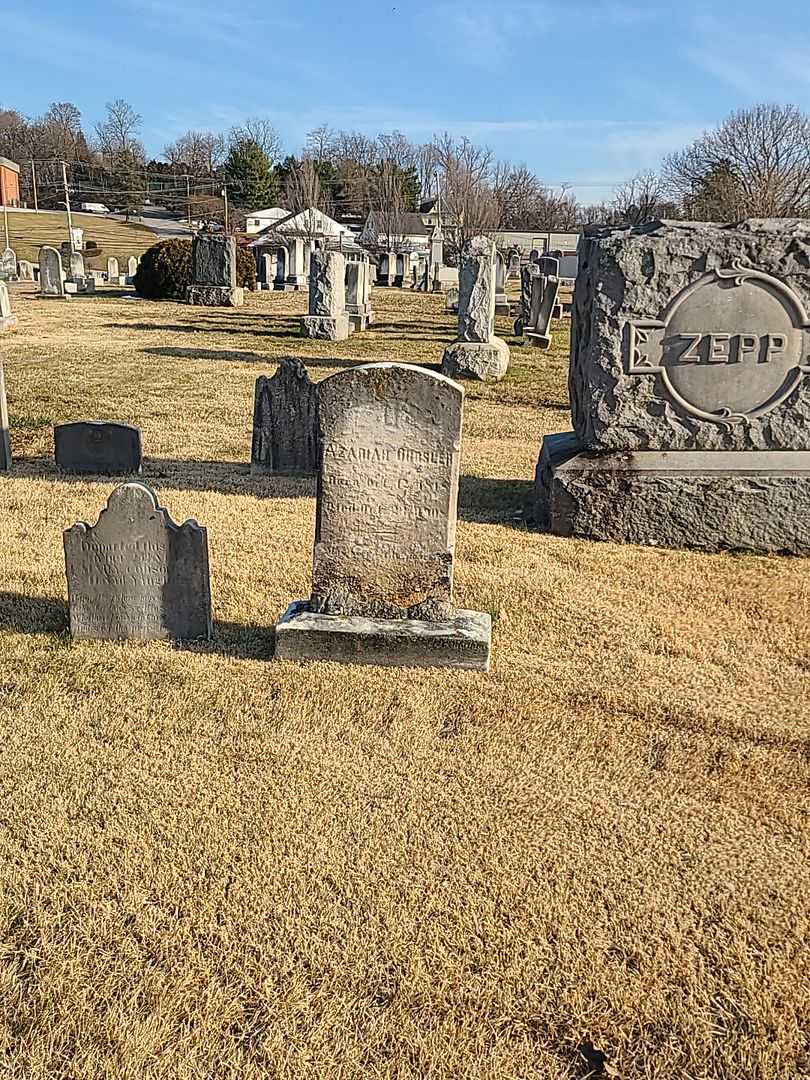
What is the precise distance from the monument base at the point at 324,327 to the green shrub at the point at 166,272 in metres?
8.03

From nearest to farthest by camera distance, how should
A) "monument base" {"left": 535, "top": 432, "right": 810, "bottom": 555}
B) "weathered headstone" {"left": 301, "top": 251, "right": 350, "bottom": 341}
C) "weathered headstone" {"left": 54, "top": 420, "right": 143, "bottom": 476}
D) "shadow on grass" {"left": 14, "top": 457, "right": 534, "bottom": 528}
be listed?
1. "monument base" {"left": 535, "top": 432, "right": 810, "bottom": 555}
2. "shadow on grass" {"left": 14, "top": 457, "right": 534, "bottom": 528}
3. "weathered headstone" {"left": 54, "top": 420, "right": 143, "bottom": 476}
4. "weathered headstone" {"left": 301, "top": 251, "right": 350, "bottom": 341}

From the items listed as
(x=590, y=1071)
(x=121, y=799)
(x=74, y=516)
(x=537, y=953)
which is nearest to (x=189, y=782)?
(x=121, y=799)

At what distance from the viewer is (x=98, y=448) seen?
25.2 ft

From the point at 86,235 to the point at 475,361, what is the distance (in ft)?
160

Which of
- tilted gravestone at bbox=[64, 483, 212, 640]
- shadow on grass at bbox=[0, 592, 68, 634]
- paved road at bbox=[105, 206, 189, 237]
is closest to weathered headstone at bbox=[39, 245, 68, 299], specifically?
shadow on grass at bbox=[0, 592, 68, 634]

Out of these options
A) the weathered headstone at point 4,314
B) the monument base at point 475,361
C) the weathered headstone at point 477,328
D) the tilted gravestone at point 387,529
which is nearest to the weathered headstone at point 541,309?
the weathered headstone at point 477,328

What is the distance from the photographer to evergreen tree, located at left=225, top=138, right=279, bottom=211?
2677 inches

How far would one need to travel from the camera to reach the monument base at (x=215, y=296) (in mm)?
23781

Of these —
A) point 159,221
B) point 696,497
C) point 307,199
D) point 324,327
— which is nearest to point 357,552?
point 696,497

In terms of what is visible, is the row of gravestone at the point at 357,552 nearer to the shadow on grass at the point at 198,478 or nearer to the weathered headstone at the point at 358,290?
the shadow on grass at the point at 198,478

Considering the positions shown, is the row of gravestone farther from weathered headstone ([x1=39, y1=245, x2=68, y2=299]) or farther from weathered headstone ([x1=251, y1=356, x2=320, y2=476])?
weathered headstone ([x1=39, y1=245, x2=68, y2=299])

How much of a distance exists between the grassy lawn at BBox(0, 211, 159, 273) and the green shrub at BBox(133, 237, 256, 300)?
1756 cm

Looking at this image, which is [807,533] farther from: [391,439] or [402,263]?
[402,263]

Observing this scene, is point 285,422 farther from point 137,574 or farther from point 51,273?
point 51,273
